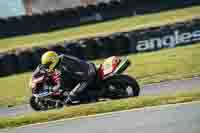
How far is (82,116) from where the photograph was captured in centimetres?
1101

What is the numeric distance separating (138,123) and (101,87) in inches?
148

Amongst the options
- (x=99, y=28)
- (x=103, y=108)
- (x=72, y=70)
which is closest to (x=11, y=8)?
(x=99, y=28)

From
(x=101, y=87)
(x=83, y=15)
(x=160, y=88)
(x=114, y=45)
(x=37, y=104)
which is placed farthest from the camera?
(x=83, y=15)

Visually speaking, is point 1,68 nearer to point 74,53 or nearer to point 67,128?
point 74,53

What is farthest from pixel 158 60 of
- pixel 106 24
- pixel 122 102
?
pixel 106 24

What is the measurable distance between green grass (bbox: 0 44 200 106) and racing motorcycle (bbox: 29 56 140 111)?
1957mm

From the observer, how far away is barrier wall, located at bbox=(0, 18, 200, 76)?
19.5 meters

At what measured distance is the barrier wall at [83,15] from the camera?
30750mm

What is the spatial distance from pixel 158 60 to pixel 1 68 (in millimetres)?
5555

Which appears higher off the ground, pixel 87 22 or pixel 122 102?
pixel 122 102

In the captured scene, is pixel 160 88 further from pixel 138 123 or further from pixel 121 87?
pixel 138 123

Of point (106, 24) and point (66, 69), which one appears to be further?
point (106, 24)

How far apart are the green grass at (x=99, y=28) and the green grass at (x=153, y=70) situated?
8.06m

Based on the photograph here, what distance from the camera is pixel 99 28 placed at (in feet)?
95.1
